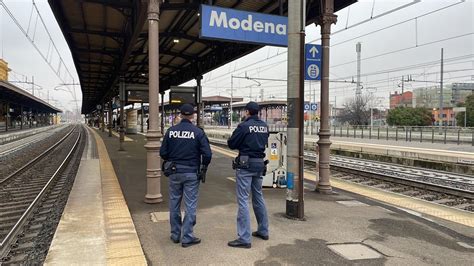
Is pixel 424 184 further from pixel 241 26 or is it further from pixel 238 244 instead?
pixel 238 244

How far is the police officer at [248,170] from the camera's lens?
4820mm

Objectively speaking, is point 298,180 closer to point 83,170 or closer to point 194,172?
point 194,172

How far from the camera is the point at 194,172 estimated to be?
4.86 m

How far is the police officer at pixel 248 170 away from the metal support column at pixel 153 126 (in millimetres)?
2554

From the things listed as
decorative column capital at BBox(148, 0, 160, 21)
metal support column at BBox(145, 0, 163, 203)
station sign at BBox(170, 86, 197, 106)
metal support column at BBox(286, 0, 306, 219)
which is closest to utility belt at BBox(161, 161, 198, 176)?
metal support column at BBox(286, 0, 306, 219)

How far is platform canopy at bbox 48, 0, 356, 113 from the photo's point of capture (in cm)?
1073

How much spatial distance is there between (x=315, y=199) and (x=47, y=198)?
6121 mm

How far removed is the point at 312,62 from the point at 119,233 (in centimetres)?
506

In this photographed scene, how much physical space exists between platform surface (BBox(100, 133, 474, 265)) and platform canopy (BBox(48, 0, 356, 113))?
193 inches

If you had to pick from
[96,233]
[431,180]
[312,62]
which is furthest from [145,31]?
[431,180]

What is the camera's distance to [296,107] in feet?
20.0

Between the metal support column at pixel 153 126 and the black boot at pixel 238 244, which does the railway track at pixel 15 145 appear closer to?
the metal support column at pixel 153 126

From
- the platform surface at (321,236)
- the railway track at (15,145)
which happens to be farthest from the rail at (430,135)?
the platform surface at (321,236)

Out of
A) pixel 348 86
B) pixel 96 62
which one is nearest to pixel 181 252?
pixel 96 62
